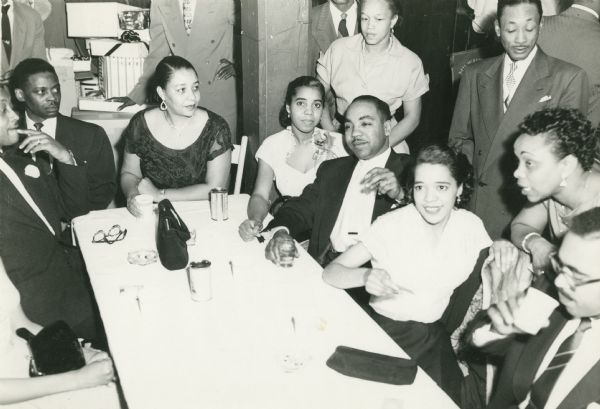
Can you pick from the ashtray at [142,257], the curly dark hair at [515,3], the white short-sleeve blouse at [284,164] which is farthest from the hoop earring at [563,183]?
the ashtray at [142,257]

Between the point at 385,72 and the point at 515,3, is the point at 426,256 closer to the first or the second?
the point at 515,3

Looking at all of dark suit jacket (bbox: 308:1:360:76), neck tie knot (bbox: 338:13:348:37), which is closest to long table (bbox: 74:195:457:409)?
dark suit jacket (bbox: 308:1:360:76)

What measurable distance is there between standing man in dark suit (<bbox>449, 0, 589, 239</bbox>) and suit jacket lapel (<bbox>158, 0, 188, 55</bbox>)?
8.30 ft

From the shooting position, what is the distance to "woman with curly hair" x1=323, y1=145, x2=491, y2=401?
198 cm

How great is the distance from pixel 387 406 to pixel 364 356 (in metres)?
0.16

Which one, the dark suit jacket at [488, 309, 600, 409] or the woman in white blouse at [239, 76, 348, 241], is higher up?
the woman in white blouse at [239, 76, 348, 241]

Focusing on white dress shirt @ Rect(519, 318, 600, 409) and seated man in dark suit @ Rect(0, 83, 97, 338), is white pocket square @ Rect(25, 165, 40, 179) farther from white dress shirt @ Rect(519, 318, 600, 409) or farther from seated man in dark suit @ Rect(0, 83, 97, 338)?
white dress shirt @ Rect(519, 318, 600, 409)

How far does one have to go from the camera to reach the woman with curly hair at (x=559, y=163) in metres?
1.94

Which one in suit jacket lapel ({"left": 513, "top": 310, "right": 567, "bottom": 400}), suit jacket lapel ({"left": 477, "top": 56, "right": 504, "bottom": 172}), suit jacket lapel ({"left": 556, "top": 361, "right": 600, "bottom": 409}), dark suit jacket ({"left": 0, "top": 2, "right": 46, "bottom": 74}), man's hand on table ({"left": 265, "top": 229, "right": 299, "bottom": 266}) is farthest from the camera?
dark suit jacket ({"left": 0, "top": 2, "right": 46, "bottom": 74})

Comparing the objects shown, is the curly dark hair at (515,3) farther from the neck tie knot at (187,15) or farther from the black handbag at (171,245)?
the neck tie knot at (187,15)

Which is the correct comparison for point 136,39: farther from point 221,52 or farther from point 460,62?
point 460,62

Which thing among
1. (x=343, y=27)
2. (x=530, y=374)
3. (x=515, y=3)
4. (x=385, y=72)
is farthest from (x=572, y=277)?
(x=343, y=27)

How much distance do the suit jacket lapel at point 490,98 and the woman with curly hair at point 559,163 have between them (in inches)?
29.2

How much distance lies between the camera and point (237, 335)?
1.64 m
